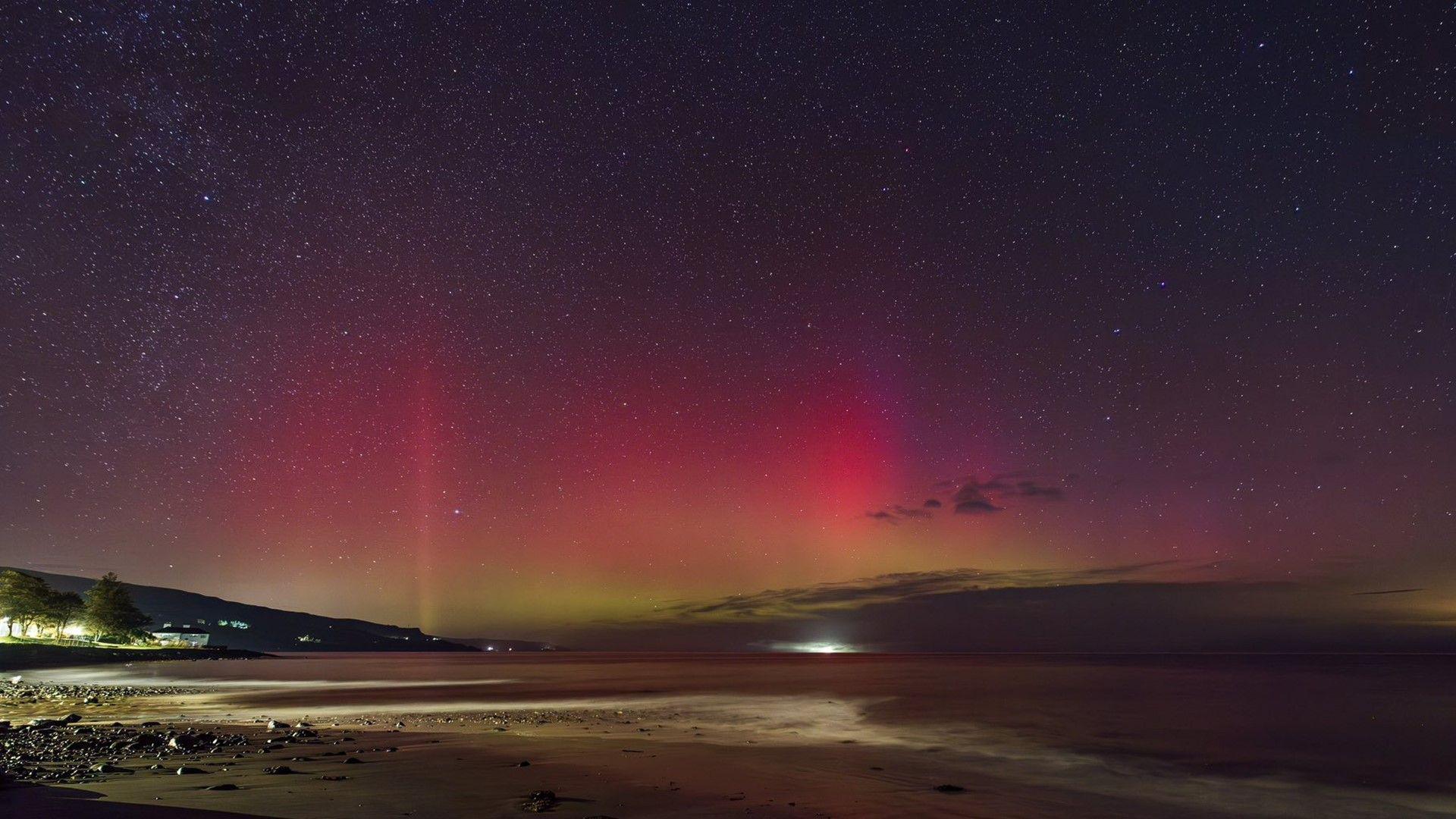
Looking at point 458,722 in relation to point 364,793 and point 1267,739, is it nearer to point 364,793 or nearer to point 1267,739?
point 364,793

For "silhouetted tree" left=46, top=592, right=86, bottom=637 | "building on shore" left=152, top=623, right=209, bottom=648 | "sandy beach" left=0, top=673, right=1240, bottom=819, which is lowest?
"building on shore" left=152, top=623, right=209, bottom=648

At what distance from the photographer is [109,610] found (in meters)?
107

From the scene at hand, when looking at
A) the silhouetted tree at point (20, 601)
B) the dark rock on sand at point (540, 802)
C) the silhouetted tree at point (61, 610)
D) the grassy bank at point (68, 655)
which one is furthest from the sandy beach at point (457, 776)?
the silhouetted tree at point (61, 610)

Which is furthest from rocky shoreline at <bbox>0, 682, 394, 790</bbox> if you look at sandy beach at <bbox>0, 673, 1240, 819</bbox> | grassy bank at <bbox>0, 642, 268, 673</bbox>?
grassy bank at <bbox>0, 642, 268, 673</bbox>

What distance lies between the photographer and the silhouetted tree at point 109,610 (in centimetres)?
10638

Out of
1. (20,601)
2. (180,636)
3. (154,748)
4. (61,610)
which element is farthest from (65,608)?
(154,748)

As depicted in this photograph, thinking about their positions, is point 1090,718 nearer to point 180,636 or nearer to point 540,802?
point 540,802

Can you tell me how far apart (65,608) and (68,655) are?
902 inches

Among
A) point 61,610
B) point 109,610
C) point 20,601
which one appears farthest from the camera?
point 109,610

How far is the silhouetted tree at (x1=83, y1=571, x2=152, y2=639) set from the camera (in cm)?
10638

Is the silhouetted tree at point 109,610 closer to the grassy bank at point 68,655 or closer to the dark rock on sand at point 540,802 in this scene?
the grassy bank at point 68,655

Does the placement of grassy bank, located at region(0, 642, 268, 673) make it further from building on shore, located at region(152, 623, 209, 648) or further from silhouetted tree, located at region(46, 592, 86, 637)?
building on shore, located at region(152, 623, 209, 648)

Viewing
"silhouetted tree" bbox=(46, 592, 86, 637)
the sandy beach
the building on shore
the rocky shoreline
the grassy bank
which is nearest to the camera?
the sandy beach

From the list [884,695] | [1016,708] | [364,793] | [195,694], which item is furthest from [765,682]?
[364,793]
